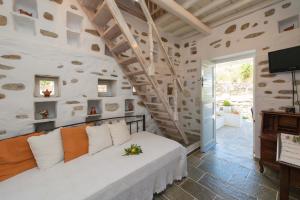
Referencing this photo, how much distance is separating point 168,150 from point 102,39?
2.18 metres

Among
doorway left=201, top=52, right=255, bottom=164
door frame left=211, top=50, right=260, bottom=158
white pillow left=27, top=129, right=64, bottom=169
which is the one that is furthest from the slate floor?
white pillow left=27, top=129, right=64, bottom=169

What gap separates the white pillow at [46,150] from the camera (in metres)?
1.51

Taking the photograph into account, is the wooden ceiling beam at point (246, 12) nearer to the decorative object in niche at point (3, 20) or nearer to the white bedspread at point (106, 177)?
the white bedspread at point (106, 177)

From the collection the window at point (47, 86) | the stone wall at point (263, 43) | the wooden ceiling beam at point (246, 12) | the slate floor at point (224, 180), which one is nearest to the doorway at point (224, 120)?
the slate floor at point (224, 180)

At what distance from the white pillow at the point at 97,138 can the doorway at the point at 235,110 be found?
2.55 metres

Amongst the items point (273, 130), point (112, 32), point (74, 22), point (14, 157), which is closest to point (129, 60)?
point (112, 32)

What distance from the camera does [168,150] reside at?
1952 millimetres

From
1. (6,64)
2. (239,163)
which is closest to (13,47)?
(6,64)

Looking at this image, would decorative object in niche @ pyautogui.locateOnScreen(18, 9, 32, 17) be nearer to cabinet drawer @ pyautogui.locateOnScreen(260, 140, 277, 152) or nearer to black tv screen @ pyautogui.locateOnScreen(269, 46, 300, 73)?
black tv screen @ pyautogui.locateOnScreen(269, 46, 300, 73)

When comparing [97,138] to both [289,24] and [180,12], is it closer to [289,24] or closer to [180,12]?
[180,12]

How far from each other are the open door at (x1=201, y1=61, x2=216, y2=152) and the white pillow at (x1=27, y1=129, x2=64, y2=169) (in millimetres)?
2600

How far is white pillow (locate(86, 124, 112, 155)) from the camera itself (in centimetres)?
188

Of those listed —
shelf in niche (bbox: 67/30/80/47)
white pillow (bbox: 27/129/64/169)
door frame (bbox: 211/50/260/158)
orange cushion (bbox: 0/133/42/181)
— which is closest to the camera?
orange cushion (bbox: 0/133/42/181)

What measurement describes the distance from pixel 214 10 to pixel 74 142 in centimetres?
326
